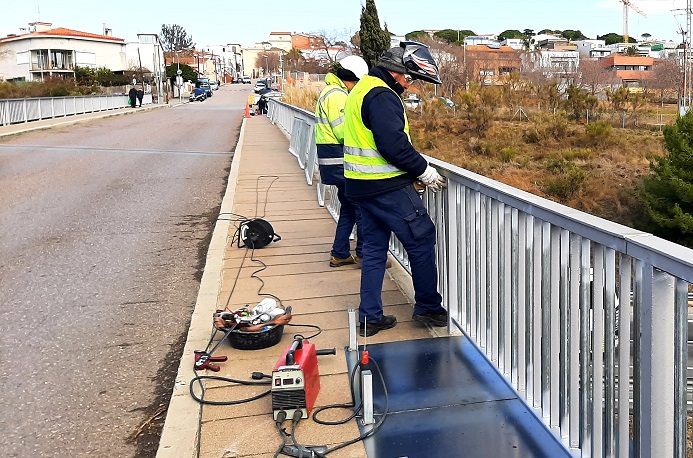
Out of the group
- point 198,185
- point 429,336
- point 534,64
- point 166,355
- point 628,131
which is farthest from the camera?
point 534,64

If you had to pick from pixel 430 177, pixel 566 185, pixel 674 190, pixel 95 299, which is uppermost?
pixel 430 177

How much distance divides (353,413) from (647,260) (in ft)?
6.43

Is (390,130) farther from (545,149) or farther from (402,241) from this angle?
(545,149)

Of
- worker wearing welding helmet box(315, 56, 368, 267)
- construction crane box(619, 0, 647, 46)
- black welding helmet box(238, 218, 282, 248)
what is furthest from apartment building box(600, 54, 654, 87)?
worker wearing welding helmet box(315, 56, 368, 267)

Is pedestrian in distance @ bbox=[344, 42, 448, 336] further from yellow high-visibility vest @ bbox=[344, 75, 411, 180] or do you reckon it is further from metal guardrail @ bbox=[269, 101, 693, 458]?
metal guardrail @ bbox=[269, 101, 693, 458]

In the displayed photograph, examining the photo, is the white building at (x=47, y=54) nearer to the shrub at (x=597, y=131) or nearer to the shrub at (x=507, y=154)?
the shrub at (x=507, y=154)

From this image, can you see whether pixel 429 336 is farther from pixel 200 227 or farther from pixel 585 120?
pixel 585 120

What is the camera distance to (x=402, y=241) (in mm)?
4910

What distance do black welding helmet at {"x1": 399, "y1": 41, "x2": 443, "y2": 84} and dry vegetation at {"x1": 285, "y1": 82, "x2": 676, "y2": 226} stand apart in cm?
2268

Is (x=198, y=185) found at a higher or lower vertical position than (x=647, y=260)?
lower

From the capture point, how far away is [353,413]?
3.98 meters

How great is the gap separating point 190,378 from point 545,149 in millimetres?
38392

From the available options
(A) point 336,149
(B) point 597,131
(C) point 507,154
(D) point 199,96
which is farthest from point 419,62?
(D) point 199,96

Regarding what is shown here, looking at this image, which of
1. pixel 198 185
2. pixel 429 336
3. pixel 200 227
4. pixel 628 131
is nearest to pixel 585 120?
pixel 628 131
